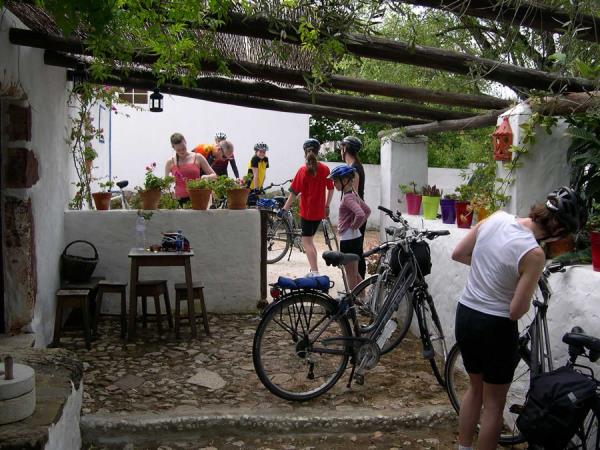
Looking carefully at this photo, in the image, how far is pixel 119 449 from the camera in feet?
12.4

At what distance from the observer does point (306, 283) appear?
4328mm

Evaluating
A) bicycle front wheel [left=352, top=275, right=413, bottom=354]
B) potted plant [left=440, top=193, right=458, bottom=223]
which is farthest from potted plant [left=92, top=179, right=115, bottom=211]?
potted plant [left=440, top=193, right=458, bottom=223]

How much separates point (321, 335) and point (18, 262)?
225cm

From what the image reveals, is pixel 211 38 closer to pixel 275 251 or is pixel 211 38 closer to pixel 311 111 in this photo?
pixel 311 111

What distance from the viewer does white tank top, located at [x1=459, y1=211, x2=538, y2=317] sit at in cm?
292

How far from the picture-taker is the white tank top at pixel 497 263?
115 inches

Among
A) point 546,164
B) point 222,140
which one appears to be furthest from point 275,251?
point 546,164

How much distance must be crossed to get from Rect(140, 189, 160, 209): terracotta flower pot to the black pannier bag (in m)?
2.76

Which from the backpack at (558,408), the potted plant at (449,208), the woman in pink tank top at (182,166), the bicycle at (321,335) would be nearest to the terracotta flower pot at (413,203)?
the potted plant at (449,208)

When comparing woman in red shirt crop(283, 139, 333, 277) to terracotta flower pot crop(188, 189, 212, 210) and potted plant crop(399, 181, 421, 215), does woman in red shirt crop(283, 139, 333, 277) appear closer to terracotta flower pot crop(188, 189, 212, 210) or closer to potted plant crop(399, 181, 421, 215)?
potted plant crop(399, 181, 421, 215)

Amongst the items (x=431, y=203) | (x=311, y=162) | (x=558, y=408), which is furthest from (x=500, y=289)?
(x=311, y=162)

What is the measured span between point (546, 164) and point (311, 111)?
3.05 metres

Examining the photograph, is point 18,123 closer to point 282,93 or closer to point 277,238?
point 282,93

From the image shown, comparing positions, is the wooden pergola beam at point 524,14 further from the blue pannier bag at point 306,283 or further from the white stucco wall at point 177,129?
the white stucco wall at point 177,129
